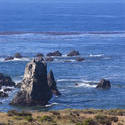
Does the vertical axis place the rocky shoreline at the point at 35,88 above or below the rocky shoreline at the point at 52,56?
below

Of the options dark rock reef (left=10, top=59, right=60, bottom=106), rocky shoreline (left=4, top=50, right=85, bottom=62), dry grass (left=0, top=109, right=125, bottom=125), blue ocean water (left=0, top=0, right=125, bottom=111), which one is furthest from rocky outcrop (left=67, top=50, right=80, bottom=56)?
dry grass (left=0, top=109, right=125, bottom=125)

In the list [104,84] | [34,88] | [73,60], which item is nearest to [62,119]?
[34,88]

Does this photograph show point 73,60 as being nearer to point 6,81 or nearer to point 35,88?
point 6,81

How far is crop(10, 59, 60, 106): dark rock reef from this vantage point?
74.1 m

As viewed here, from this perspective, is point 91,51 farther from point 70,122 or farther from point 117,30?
point 70,122

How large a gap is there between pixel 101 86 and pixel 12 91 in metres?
11.9

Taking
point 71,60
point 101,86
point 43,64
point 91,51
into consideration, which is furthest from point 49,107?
point 91,51

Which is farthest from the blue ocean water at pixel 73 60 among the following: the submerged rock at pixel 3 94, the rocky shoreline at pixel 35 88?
the rocky shoreline at pixel 35 88

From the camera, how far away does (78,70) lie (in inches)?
3917

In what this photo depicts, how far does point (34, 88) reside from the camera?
247 ft

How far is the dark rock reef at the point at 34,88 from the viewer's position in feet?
243

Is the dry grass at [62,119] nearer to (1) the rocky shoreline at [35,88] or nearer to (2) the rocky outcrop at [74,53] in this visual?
(1) the rocky shoreline at [35,88]

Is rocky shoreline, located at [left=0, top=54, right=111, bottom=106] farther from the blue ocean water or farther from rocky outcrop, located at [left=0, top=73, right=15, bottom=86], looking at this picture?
rocky outcrop, located at [left=0, top=73, right=15, bottom=86]

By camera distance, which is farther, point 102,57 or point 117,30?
point 117,30
